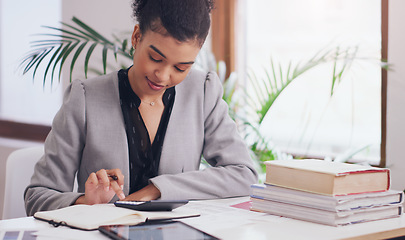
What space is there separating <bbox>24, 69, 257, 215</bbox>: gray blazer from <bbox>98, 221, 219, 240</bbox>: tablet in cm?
35

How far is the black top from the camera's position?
182cm

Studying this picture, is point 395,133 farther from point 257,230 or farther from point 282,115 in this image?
point 257,230

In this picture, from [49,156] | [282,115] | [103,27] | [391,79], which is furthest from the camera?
[103,27]

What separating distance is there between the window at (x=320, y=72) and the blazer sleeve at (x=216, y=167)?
2.56ft

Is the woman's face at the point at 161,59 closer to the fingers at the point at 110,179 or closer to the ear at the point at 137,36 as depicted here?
the ear at the point at 137,36

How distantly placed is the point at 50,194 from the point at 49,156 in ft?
0.50

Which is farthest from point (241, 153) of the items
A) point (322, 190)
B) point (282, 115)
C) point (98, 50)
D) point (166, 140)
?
point (98, 50)

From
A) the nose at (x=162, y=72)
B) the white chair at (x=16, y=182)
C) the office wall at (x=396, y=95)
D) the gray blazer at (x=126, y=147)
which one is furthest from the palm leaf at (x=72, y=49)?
the office wall at (x=396, y=95)

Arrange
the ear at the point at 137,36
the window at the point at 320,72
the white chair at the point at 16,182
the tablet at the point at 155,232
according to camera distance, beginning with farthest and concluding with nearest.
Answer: the window at the point at 320,72 < the white chair at the point at 16,182 < the ear at the point at 137,36 < the tablet at the point at 155,232

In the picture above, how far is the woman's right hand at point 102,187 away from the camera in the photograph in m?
1.48

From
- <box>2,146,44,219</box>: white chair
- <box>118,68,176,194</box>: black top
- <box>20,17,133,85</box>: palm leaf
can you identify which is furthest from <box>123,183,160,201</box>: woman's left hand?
<box>20,17,133,85</box>: palm leaf

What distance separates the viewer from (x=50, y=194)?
64.8 inches

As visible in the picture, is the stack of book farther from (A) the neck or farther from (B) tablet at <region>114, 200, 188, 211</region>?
(A) the neck

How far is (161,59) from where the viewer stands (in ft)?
5.26
